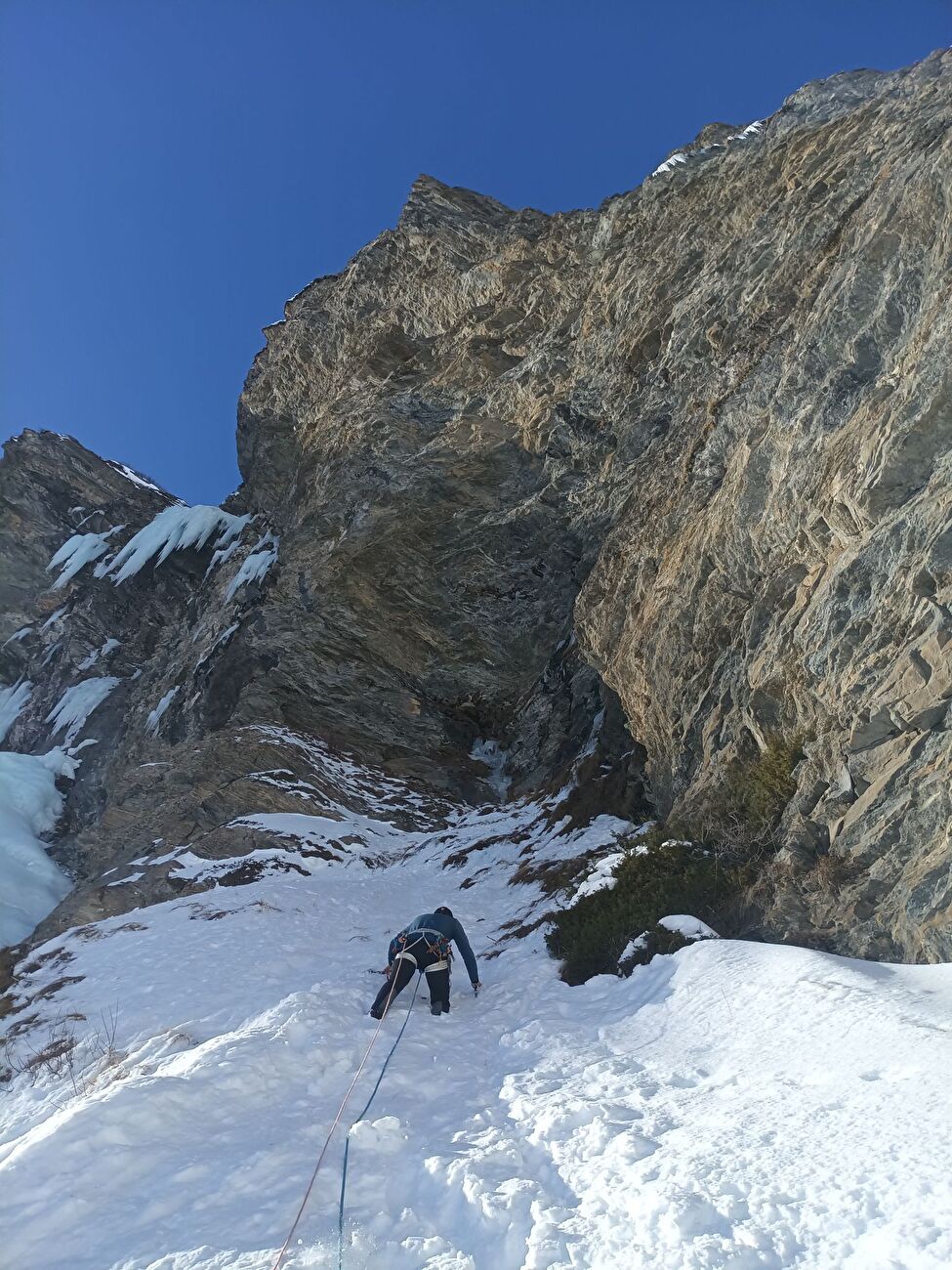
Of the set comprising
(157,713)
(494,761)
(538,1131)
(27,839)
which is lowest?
(538,1131)

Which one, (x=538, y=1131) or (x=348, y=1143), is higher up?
(x=348, y=1143)

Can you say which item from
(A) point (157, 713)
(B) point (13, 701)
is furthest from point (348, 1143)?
(B) point (13, 701)

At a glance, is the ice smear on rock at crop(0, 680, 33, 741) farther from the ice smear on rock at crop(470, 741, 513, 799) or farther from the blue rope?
the blue rope

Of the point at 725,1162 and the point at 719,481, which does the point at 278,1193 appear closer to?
the point at 725,1162

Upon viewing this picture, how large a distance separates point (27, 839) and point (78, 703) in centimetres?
1151

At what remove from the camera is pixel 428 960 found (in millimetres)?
7453

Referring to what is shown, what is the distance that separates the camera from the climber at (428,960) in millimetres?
7109

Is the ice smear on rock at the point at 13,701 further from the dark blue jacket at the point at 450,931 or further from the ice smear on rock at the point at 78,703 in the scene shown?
the dark blue jacket at the point at 450,931

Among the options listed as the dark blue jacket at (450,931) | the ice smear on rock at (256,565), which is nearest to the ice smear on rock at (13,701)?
the ice smear on rock at (256,565)

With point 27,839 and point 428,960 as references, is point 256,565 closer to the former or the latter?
point 27,839

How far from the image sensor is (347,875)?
17.6 m

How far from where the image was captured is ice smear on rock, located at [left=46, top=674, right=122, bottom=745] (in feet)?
113

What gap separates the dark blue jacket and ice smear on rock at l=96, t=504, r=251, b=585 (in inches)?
1321

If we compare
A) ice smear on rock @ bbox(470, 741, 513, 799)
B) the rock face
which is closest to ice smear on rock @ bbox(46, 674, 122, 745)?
the rock face
